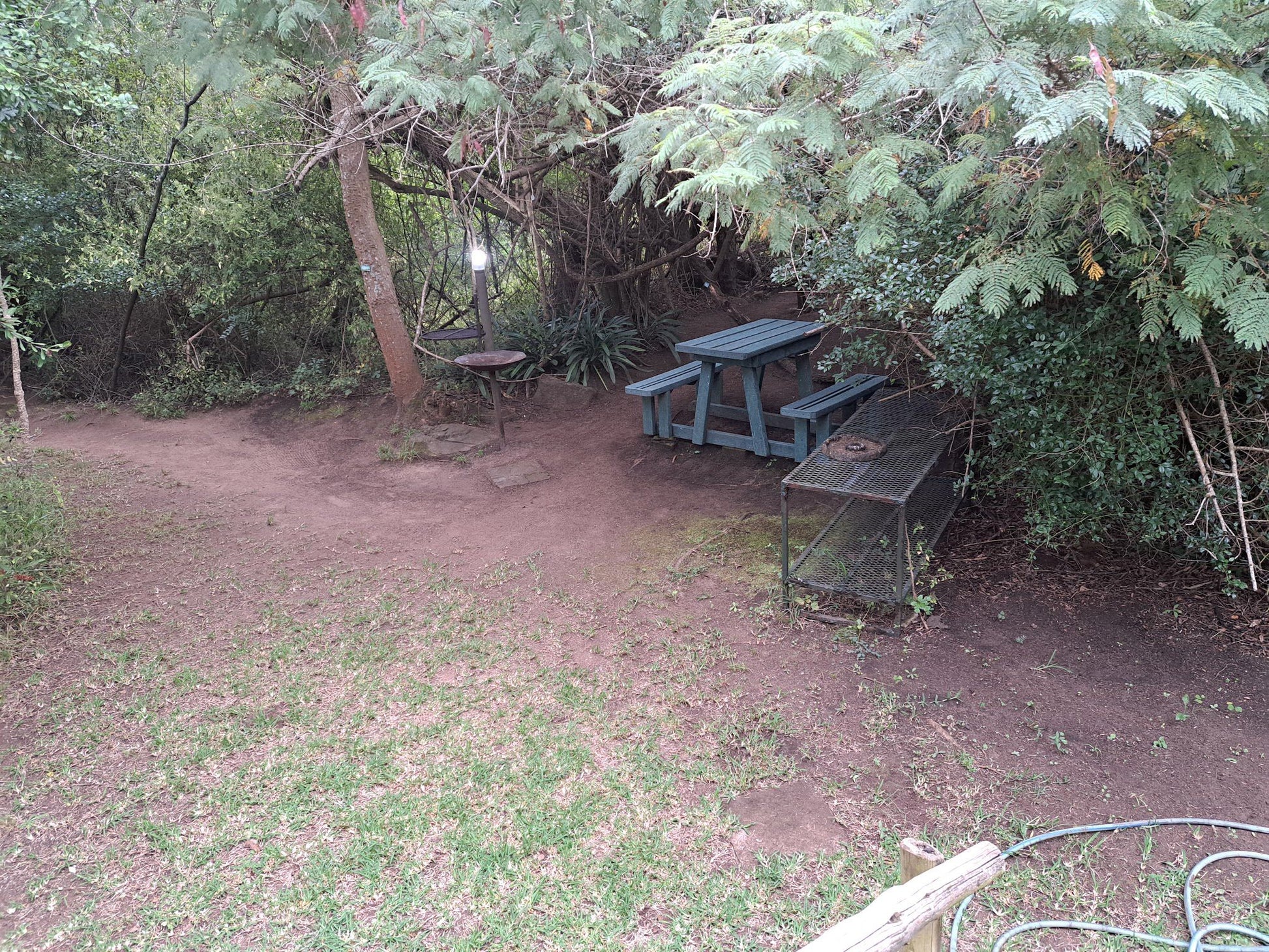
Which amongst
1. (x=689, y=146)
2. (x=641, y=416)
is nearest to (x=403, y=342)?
(x=641, y=416)

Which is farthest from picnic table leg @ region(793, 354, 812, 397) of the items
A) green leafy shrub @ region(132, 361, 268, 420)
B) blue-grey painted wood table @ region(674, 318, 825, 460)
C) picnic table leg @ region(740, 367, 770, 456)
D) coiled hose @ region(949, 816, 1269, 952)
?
green leafy shrub @ region(132, 361, 268, 420)

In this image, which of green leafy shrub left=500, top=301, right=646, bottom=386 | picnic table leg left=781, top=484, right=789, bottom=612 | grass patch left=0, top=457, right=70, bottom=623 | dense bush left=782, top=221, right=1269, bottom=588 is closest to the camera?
dense bush left=782, top=221, right=1269, bottom=588

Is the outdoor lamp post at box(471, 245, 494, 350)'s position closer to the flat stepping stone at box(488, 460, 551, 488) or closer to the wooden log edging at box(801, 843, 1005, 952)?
the flat stepping stone at box(488, 460, 551, 488)

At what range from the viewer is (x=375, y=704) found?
143 inches

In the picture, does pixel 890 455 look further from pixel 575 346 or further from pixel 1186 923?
pixel 575 346

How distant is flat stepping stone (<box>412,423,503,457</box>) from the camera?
22.4 feet

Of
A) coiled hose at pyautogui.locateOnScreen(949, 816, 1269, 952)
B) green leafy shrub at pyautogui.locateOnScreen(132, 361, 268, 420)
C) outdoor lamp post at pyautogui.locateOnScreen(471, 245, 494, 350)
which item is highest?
outdoor lamp post at pyautogui.locateOnScreen(471, 245, 494, 350)

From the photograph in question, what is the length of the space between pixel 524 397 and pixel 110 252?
3.84 metres

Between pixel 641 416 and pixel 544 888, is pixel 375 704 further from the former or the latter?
pixel 641 416

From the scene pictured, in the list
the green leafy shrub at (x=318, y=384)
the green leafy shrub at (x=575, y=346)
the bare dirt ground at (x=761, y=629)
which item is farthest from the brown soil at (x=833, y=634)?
the green leafy shrub at (x=318, y=384)

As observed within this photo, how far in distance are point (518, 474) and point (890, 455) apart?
2.97 meters

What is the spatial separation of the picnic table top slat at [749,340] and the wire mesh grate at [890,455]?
74 centimetres

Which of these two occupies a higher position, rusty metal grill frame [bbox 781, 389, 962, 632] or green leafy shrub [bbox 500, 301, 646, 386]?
green leafy shrub [bbox 500, 301, 646, 386]

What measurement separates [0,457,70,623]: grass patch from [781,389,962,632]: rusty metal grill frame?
3.84 metres
